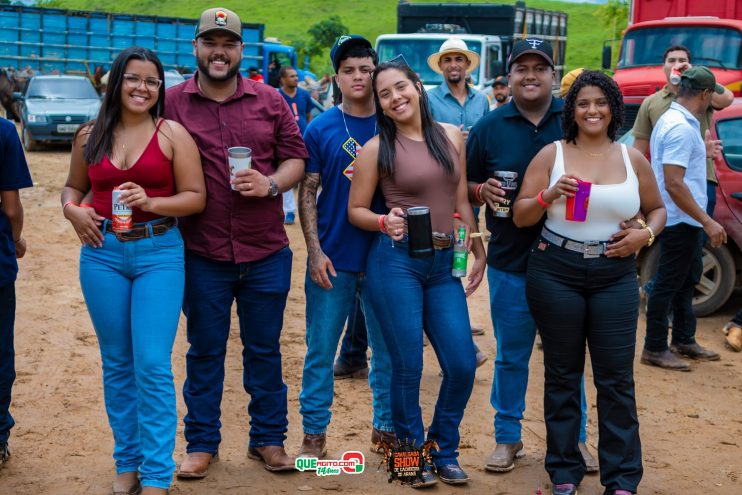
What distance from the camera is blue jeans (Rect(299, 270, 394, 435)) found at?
194 inches

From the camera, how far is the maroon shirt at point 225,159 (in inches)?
182

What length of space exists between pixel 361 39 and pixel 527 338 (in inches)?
70.2

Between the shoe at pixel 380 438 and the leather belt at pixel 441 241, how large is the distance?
118 centimetres

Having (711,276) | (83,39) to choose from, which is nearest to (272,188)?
(711,276)

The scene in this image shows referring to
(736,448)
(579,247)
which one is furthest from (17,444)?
(736,448)

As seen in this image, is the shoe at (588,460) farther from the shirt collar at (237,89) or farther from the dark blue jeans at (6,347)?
the dark blue jeans at (6,347)

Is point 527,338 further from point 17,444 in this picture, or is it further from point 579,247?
point 17,444

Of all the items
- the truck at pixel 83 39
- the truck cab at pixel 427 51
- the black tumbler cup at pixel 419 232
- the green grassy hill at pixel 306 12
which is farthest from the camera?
the green grassy hill at pixel 306 12

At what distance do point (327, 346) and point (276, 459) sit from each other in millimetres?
646

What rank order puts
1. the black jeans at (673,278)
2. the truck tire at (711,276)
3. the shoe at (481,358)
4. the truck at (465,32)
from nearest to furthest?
the shoe at (481,358), the black jeans at (673,278), the truck tire at (711,276), the truck at (465,32)

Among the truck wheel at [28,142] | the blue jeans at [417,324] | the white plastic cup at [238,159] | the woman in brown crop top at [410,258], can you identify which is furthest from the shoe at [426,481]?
the truck wheel at [28,142]

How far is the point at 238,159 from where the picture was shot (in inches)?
172

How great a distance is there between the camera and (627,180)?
4.43m

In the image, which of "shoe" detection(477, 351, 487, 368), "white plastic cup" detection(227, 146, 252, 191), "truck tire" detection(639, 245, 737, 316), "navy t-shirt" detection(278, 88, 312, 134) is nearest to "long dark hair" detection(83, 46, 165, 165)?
"white plastic cup" detection(227, 146, 252, 191)
